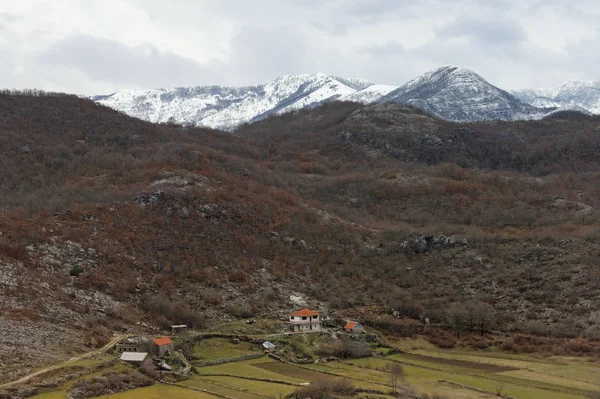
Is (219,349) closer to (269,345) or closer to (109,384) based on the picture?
(269,345)

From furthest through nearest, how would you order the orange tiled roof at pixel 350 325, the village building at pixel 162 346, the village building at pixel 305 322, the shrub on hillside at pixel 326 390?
1. the orange tiled roof at pixel 350 325
2. the village building at pixel 305 322
3. the village building at pixel 162 346
4. the shrub on hillside at pixel 326 390

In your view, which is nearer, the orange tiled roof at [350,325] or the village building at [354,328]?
the village building at [354,328]

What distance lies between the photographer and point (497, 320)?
Answer: 263ft

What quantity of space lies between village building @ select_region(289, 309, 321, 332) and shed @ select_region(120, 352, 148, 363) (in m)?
20.8

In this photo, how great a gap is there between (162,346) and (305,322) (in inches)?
751

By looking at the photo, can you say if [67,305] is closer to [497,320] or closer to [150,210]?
[150,210]

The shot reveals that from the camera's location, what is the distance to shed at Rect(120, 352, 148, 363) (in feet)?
172

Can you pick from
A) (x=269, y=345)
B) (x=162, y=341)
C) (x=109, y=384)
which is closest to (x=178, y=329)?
(x=162, y=341)

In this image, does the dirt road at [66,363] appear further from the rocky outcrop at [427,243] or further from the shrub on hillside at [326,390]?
the rocky outcrop at [427,243]

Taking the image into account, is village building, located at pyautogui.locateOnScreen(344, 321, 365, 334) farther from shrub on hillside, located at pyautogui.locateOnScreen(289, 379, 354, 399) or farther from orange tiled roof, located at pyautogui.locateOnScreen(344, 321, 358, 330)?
shrub on hillside, located at pyautogui.locateOnScreen(289, 379, 354, 399)

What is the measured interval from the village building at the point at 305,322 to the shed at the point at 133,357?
20.8 m

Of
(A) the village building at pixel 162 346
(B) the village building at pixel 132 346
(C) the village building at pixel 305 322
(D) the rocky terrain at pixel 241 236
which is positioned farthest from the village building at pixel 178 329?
(C) the village building at pixel 305 322

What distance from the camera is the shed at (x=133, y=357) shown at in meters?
52.4

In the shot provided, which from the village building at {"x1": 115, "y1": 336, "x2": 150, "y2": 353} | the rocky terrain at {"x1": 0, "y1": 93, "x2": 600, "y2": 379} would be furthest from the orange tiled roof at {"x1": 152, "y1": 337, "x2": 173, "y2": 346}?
the rocky terrain at {"x1": 0, "y1": 93, "x2": 600, "y2": 379}
